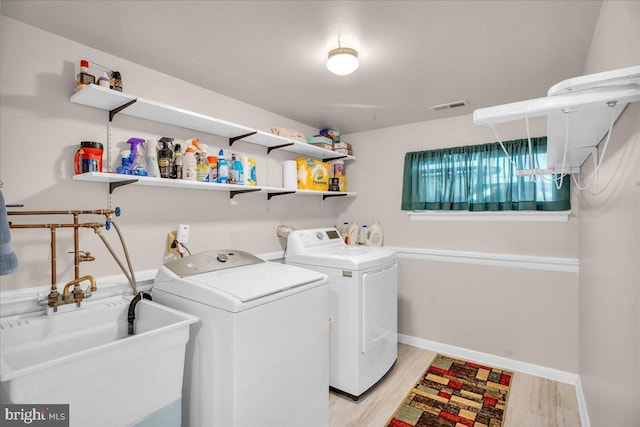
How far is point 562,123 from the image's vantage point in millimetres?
1226

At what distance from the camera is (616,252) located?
4.30 feet

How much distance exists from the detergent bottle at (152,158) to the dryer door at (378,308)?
1.56 m

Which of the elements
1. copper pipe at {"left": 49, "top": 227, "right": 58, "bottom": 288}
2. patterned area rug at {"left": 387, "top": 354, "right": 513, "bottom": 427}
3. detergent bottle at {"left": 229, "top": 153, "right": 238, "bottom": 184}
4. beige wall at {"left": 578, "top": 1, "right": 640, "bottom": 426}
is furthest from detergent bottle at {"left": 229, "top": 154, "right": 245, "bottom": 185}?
beige wall at {"left": 578, "top": 1, "right": 640, "bottom": 426}

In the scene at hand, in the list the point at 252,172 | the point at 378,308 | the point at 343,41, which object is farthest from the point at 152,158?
the point at 378,308

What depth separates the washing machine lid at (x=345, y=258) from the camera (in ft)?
7.84

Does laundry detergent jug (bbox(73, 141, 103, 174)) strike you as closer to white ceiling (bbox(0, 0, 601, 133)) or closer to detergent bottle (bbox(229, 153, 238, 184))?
white ceiling (bbox(0, 0, 601, 133))

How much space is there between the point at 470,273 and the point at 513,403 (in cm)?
106

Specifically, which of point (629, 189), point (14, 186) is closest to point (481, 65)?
point (629, 189)

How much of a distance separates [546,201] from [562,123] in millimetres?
1730

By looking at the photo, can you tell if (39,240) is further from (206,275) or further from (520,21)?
(520,21)

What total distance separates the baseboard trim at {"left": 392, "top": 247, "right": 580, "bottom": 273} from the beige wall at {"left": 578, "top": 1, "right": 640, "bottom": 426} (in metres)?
0.73

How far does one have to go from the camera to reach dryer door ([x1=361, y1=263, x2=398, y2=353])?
7.84 feet

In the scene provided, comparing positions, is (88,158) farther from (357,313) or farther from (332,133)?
(332,133)

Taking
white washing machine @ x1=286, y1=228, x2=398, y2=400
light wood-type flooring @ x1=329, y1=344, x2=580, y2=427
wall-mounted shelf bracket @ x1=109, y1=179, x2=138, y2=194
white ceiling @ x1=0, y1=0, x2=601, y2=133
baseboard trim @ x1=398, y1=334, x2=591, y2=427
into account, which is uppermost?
white ceiling @ x1=0, y1=0, x2=601, y2=133
